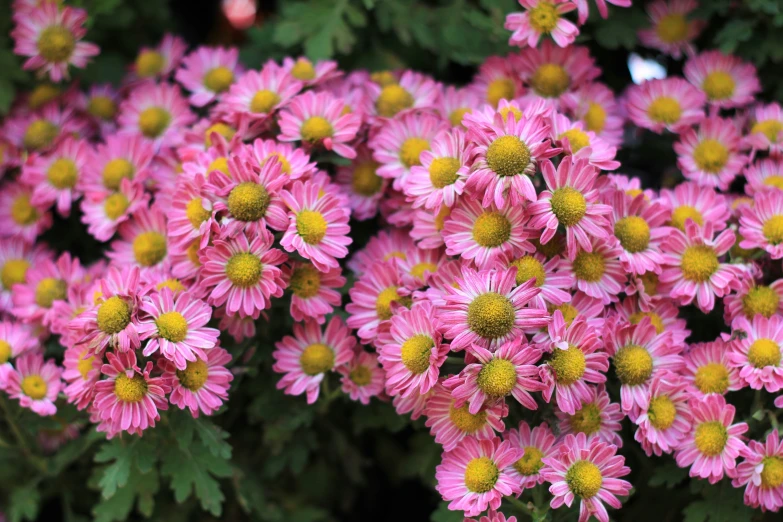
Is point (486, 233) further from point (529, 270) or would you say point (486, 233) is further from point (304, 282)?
point (304, 282)

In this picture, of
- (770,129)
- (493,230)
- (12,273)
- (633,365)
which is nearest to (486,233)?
(493,230)

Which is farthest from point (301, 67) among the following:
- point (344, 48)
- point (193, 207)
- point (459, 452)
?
point (459, 452)

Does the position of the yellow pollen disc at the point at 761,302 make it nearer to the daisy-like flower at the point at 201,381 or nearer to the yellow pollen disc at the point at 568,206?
the yellow pollen disc at the point at 568,206

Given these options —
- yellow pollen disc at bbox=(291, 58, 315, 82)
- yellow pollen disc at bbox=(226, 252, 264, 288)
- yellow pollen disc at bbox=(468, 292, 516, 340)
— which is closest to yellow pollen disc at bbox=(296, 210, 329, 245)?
yellow pollen disc at bbox=(226, 252, 264, 288)

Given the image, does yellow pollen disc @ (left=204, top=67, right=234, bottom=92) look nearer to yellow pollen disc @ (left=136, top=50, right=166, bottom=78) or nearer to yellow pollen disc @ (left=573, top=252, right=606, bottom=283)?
yellow pollen disc @ (left=136, top=50, right=166, bottom=78)

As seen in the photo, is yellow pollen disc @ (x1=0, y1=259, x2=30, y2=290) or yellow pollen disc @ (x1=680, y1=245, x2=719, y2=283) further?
yellow pollen disc @ (x1=0, y1=259, x2=30, y2=290)

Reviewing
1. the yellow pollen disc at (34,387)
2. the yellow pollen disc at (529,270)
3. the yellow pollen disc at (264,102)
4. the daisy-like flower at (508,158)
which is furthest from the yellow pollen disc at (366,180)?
the yellow pollen disc at (34,387)

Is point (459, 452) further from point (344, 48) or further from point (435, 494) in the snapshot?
point (344, 48)
